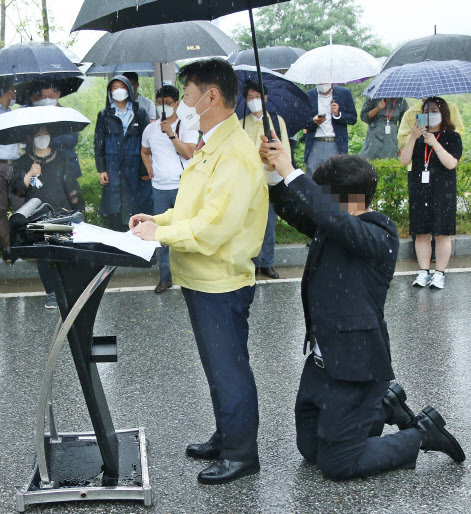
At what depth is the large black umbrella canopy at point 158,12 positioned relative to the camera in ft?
13.3

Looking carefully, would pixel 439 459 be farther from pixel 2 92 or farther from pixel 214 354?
pixel 2 92

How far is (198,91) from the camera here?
3596 millimetres

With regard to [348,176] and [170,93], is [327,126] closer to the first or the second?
[170,93]

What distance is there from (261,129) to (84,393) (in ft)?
13.1

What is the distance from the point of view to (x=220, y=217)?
3406mm

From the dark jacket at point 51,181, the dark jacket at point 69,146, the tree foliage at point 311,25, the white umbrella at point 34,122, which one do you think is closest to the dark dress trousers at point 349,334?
the white umbrella at point 34,122

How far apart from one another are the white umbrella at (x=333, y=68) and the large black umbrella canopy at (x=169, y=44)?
123cm

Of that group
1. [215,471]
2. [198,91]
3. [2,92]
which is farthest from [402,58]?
[215,471]

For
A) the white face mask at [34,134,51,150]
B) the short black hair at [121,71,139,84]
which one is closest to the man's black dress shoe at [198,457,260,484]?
the white face mask at [34,134,51,150]

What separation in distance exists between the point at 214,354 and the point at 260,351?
2.02 metres

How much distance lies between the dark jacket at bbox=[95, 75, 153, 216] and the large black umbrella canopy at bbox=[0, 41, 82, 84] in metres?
0.68

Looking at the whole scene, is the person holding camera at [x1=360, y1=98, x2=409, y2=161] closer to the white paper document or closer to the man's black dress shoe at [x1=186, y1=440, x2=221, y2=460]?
the man's black dress shoe at [x1=186, y1=440, x2=221, y2=460]

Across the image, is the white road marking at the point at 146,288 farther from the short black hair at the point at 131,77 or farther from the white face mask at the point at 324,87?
the short black hair at the point at 131,77

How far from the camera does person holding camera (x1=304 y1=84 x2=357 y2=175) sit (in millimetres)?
9000
